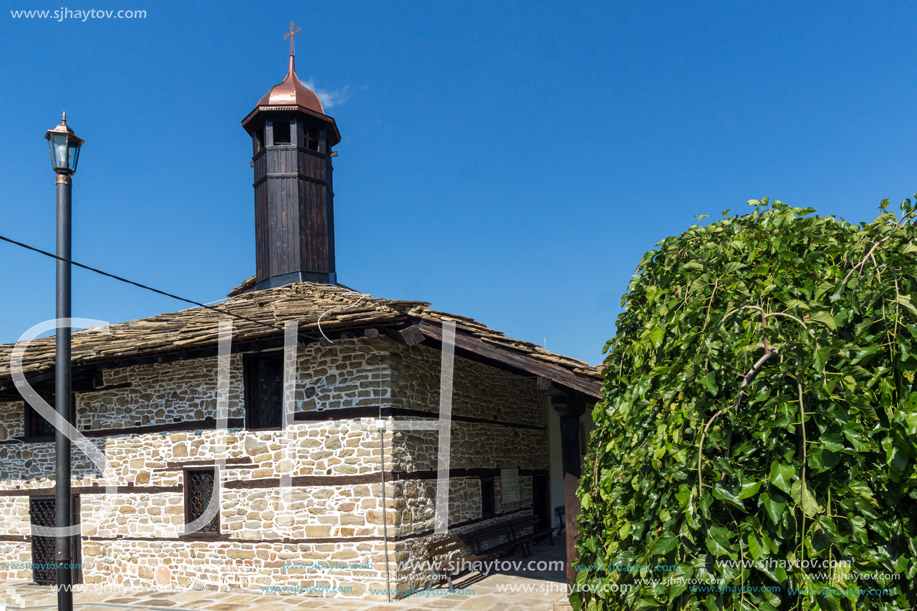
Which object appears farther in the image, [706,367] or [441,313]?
[441,313]

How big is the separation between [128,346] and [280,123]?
5.25 meters

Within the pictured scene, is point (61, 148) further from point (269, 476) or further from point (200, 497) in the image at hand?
point (200, 497)

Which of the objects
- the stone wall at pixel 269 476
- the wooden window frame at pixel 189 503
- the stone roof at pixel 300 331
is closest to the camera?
the stone roof at pixel 300 331

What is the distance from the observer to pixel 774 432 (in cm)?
274

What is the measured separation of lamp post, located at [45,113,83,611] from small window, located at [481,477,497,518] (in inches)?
252

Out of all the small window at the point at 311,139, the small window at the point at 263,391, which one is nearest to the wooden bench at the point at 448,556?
the small window at the point at 263,391

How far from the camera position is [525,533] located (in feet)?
39.7

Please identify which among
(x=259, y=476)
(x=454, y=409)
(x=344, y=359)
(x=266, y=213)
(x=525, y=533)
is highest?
(x=266, y=213)

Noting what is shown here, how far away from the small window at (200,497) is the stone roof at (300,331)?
5.31ft

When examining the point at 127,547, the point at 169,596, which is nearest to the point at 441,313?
the point at 169,596

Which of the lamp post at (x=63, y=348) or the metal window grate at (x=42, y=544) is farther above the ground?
the lamp post at (x=63, y=348)

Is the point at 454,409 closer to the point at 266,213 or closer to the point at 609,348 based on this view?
the point at 266,213

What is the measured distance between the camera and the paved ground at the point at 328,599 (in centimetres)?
776

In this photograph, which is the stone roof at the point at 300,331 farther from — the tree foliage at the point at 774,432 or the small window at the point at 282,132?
the tree foliage at the point at 774,432
